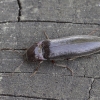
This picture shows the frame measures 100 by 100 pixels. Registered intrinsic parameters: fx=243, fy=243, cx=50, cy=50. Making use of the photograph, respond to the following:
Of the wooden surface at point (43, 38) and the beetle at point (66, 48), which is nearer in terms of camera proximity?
the wooden surface at point (43, 38)

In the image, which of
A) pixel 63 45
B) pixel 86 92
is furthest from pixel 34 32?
pixel 86 92

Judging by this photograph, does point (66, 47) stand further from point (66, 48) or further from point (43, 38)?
point (43, 38)

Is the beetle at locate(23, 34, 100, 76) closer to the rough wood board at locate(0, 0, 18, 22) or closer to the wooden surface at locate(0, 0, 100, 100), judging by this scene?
the wooden surface at locate(0, 0, 100, 100)

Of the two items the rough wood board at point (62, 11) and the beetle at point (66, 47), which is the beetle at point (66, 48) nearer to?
the beetle at point (66, 47)

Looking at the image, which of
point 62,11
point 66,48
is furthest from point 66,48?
point 62,11

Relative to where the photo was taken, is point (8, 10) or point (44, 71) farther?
point (8, 10)

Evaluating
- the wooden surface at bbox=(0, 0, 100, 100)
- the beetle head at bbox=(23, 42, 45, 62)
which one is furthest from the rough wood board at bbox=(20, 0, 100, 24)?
the beetle head at bbox=(23, 42, 45, 62)

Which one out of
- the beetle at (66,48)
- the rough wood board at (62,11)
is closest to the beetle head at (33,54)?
the beetle at (66,48)

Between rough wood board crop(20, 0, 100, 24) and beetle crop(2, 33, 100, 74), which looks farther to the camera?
rough wood board crop(20, 0, 100, 24)
